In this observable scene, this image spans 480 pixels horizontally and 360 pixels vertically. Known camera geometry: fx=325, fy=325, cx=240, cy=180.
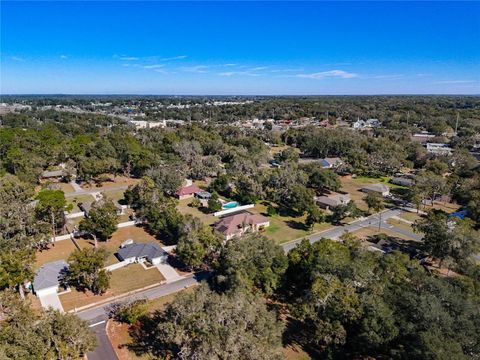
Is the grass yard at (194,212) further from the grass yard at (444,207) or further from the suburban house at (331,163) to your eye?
the suburban house at (331,163)

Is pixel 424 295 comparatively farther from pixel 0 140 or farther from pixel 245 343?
pixel 0 140

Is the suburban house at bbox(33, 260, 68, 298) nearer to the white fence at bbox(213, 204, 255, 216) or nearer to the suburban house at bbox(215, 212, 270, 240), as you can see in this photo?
the suburban house at bbox(215, 212, 270, 240)

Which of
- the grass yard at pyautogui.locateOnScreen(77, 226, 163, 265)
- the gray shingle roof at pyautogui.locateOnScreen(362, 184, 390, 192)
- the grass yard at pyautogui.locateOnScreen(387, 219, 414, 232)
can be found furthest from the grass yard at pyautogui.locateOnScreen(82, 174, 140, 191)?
the grass yard at pyautogui.locateOnScreen(387, 219, 414, 232)

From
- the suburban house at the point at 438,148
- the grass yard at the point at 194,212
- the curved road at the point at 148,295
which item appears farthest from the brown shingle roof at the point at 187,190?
the suburban house at the point at 438,148

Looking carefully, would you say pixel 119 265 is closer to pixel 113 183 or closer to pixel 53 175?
pixel 113 183

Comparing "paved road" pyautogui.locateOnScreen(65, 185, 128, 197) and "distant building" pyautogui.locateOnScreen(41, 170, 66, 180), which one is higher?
"distant building" pyautogui.locateOnScreen(41, 170, 66, 180)

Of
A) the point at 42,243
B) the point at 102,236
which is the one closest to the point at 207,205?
the point at 102,236
